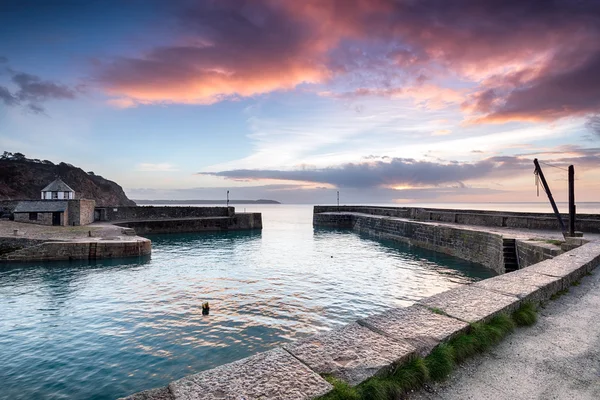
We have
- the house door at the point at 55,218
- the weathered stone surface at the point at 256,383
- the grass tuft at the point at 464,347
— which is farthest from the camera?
the house door at the point at 55,218

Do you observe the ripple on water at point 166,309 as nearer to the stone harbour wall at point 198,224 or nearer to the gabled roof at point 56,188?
the stone harbour wall at point 198,224

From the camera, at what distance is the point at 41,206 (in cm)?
3136

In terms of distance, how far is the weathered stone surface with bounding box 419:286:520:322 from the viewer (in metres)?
4.50

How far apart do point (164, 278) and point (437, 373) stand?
15076 millimetres

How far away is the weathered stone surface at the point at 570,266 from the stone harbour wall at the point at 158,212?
4066 cm

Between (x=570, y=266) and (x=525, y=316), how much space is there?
452 cm

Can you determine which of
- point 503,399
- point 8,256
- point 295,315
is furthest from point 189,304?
point 8,256

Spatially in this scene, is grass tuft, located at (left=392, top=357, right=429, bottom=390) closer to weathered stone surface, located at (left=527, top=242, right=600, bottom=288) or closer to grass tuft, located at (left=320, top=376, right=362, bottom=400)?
grass tuft, located at (left=320, top=376, right=362, bottom=400)

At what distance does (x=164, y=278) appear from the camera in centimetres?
1575

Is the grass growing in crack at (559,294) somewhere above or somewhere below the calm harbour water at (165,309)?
above

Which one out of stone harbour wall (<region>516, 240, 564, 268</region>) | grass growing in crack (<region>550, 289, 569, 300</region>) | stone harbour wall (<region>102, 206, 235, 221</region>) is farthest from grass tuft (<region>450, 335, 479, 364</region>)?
stone harbour wall (<region>102, 206, 235, 221</region>)

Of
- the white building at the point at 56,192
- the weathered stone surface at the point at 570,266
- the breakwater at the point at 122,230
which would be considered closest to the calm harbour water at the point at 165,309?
the breakwater at the point at 122,230

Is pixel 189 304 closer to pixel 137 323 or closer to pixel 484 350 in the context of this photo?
pixel 137 323

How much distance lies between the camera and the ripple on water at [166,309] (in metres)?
6.93
